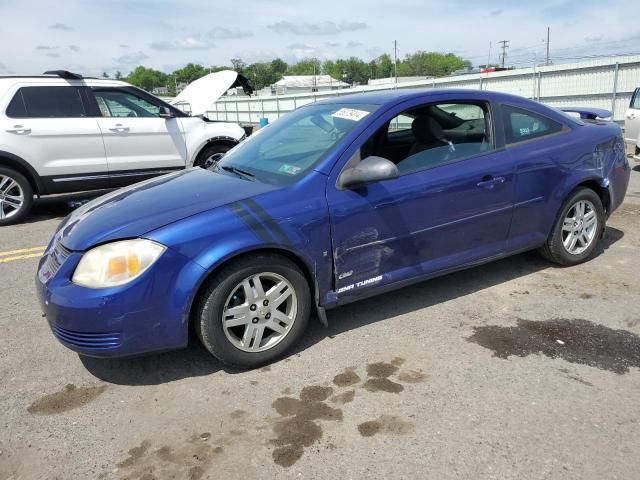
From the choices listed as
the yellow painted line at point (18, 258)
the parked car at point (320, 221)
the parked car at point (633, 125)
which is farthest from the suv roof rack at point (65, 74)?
the parked car at point (633, 125)

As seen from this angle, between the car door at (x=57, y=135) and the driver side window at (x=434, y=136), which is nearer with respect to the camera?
the driver side window at (x=434, y=136)

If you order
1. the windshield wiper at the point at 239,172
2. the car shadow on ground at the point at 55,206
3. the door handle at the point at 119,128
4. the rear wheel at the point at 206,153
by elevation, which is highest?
the door handle at the point at 119,128

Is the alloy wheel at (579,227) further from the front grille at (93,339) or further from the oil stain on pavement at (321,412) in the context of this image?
the front grille at (93,339)

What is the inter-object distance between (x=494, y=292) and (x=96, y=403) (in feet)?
9.60

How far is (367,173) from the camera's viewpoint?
10.7 feet

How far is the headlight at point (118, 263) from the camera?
2812mm

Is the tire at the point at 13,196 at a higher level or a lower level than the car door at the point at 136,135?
lower

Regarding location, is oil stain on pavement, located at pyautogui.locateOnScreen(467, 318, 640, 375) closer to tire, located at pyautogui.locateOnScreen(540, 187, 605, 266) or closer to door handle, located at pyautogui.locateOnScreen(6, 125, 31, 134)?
tire, located at pyautogui.locateOnScreen(540, 187, 605, 266)

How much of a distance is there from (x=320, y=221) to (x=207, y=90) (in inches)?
289

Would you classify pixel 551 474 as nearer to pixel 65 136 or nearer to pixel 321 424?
pixel 321 424

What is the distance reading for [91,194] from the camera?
28.0 ft

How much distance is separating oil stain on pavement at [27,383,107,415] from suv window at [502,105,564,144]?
10.9 feet

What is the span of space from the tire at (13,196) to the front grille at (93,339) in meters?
4.88

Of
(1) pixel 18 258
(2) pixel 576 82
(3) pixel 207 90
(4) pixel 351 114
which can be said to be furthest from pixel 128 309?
(2) pixel 576 82
